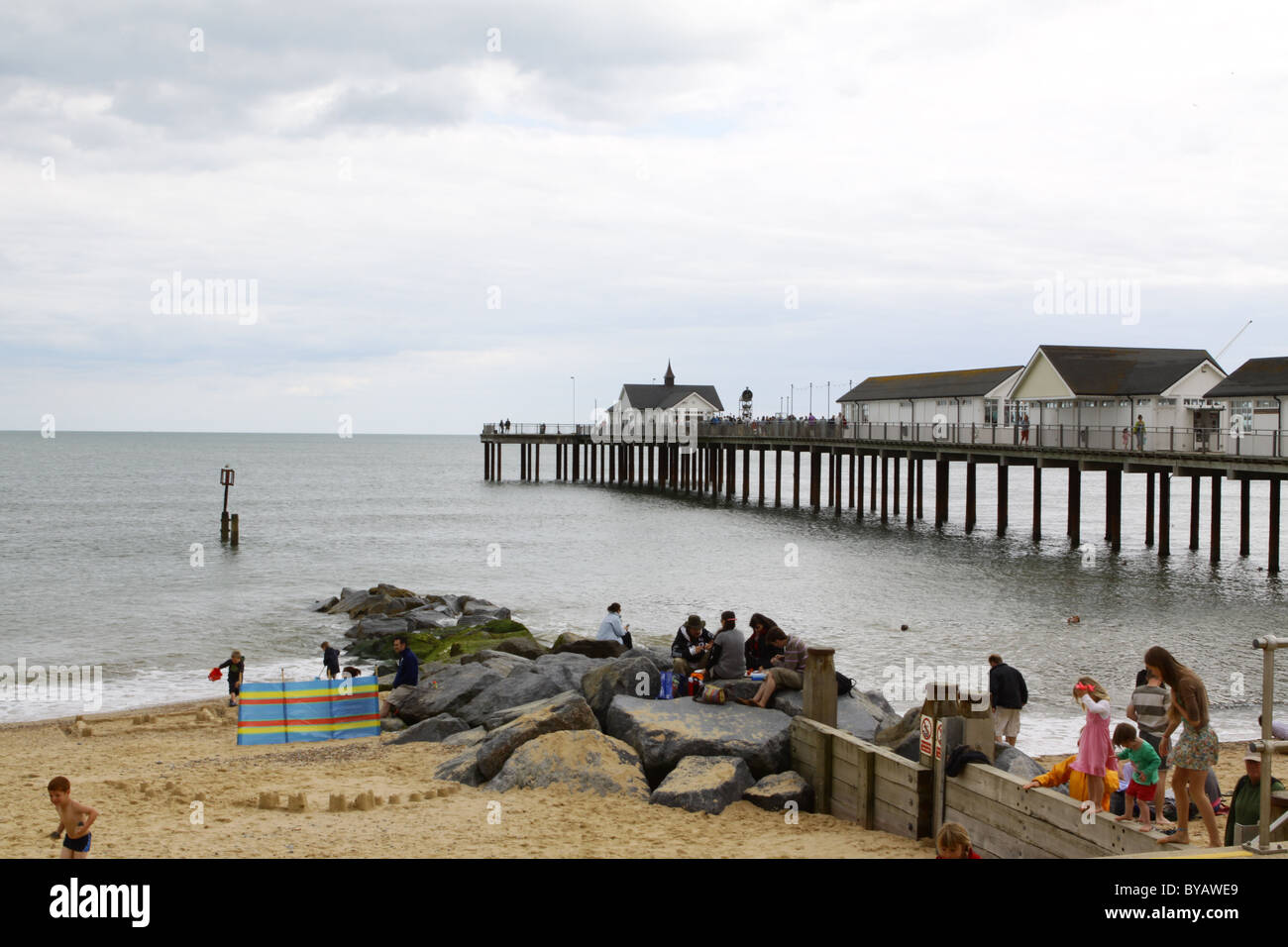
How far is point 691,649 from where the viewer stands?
14625 mm

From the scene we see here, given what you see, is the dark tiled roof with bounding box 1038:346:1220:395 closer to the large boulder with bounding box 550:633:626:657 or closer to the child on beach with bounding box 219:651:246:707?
the large boulder with bounding box 550:633:626:657

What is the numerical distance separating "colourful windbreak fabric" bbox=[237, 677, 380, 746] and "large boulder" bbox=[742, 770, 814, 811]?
6.78 metres

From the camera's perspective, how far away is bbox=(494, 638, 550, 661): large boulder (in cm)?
2156

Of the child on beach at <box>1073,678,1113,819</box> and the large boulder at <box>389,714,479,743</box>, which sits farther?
the large boulder at <box>389,714,479,743</box>

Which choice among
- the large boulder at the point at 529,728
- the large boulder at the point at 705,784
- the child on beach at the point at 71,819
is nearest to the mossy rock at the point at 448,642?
the large boulder at the point at 529,728

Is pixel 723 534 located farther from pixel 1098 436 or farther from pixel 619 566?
pixel 1098 436

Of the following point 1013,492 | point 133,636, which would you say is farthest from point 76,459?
point 133,636

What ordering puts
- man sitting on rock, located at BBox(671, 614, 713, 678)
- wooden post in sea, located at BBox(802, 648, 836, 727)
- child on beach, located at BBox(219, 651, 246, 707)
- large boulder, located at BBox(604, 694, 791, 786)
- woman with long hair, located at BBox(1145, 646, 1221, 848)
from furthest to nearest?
1. child on beach, located at BBox(219, 651, 246, 707)
2. man sitting on rock, located at BBox(671, 614, 713, 678)
3. large boulder, located at BBox(604, 694, 791, 786)
4. wooden post in sea, located at BBox(802, 648, 836, 727)
5. woman with long hair, located at BBox(1145, 646, 1221, 848)

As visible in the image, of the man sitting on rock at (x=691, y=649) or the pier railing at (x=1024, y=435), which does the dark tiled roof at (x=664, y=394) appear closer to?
the pier railing at (x=1024, y=435)

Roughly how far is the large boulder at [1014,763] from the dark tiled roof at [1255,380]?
94.9 feet

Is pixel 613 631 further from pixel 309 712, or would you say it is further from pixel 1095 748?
pixel 1095 748

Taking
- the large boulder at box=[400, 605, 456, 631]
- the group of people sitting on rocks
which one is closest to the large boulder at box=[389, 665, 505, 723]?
the group of people sitting on rocks
